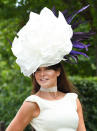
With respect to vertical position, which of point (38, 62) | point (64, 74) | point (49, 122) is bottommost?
point (49, 122)

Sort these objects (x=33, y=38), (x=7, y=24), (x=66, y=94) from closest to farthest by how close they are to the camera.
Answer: (x=33, y=38) → (x=66, y=94) → (x=7, y=24)

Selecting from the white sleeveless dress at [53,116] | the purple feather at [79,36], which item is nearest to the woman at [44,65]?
the white sleeveless dress at [53,116]

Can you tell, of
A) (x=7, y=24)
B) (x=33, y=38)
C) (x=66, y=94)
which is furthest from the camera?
(x=7, y=24)

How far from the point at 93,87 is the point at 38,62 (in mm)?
5134

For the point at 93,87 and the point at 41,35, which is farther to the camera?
the point at 93,87

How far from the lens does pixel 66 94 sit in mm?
3371

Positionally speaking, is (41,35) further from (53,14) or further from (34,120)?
(34,120)

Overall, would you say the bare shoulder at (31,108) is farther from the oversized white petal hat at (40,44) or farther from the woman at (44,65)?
the oversized white petal hat at (40,44)

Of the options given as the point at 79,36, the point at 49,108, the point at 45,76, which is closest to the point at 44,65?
the point at 45,76

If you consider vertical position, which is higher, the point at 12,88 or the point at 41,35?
the point at 41,35

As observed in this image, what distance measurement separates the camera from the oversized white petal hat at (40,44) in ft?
10.0

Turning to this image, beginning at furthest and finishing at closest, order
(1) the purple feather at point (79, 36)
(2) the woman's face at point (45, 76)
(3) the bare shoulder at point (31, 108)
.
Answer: (1) the purple feather at point (79, 36) → (2) the woman's face at point (45, 76) → (3) the bare shoulder at point (31, 108)

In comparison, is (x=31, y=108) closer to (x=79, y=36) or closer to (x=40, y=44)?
(x=40, y=44)

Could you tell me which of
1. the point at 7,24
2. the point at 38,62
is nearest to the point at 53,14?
the point at 38,62
